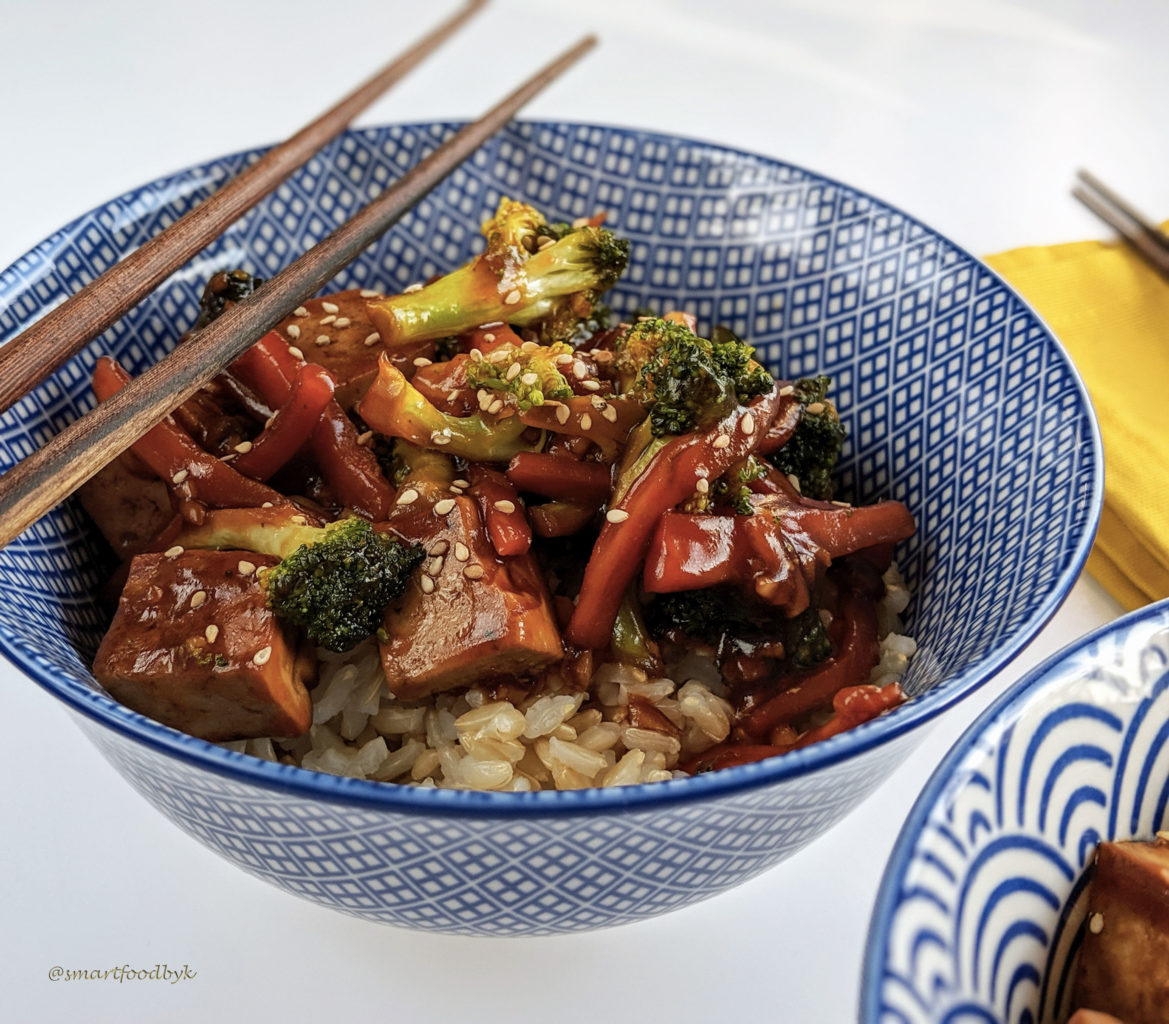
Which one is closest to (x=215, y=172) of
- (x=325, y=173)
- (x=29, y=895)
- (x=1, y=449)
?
(x=325, y=173)

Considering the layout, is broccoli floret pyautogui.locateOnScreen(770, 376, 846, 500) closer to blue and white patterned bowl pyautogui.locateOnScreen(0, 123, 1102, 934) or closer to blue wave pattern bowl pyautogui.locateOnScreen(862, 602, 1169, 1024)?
blue and white patterned bowl pyautogui.locateOnScreen(0, 123, 1102, 934)

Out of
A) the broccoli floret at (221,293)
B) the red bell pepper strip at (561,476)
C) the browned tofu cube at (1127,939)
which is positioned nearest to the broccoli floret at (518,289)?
the broccoli floret at (221,293)

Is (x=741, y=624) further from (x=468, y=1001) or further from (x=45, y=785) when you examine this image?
(x=45, y=785)

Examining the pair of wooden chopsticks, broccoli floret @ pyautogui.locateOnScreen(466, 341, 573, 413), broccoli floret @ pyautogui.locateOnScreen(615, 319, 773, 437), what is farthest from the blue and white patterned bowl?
broccoli floret @ pyautogui.locateOnScreen(466, 341, 573, 413)

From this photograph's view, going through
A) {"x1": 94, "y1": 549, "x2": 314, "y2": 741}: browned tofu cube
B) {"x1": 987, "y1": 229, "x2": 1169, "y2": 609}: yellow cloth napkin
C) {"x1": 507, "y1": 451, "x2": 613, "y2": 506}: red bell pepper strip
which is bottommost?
{"x1": 94, "y1": 549, "x2": 314, "y2": 741}: browned tofu cube

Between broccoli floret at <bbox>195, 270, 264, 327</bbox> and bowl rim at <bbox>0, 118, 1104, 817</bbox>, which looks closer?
bowl rim at <bbox>0, 118, 1104, 817</bbox>

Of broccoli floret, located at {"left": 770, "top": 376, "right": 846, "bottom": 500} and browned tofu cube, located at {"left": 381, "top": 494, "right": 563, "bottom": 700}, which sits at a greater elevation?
broccoli floret, located at {"left": 770, "top": 376, "right": 846, "bottom": 500}

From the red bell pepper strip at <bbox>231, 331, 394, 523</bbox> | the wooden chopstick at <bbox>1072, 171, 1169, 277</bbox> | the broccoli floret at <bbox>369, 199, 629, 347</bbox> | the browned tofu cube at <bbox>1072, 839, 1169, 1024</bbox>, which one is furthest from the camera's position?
the wooden chopstick at <bbox>1072, 171, 1169, 277</bbox>

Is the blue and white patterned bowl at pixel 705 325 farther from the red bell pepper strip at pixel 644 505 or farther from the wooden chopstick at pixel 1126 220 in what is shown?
the wooden chopstick at pixel 1126 220

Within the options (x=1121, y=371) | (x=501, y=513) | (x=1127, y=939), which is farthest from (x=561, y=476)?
(x=1121, y=371)
